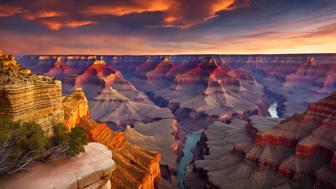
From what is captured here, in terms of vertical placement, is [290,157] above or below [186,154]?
above

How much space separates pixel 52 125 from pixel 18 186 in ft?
22.8

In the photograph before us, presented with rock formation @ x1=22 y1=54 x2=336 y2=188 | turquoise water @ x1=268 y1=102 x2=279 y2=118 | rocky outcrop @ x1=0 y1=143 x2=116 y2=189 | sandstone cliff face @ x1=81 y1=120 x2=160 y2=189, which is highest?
rocky outcrop @ x1=0 y1=143 x2=116 y2=189

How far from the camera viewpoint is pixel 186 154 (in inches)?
3447

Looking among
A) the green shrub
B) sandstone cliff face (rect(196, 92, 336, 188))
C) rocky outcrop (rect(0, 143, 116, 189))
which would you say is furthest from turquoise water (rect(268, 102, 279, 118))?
rocky outcrop (rect(0, 143, 116, 189))

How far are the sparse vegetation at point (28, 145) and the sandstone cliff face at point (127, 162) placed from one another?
1267 centimetres

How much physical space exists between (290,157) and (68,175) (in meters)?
45.3

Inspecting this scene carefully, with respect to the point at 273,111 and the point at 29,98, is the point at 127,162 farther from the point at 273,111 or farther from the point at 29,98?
the point at 273,111

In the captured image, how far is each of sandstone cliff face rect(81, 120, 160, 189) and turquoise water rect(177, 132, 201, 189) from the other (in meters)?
20.4

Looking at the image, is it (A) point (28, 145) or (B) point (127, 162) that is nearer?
(A) point (28, 145)

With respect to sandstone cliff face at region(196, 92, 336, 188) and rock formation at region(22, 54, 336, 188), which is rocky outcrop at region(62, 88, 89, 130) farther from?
sandstone cliff face at region(196, 92, 336, 188)

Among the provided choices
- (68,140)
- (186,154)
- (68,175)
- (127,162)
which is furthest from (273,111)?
(68,175)

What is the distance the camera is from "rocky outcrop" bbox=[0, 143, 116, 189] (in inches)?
741

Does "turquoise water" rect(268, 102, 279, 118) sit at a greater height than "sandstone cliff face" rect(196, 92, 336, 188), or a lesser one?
lesser

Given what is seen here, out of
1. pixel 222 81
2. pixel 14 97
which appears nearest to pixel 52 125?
pixel 14 97
